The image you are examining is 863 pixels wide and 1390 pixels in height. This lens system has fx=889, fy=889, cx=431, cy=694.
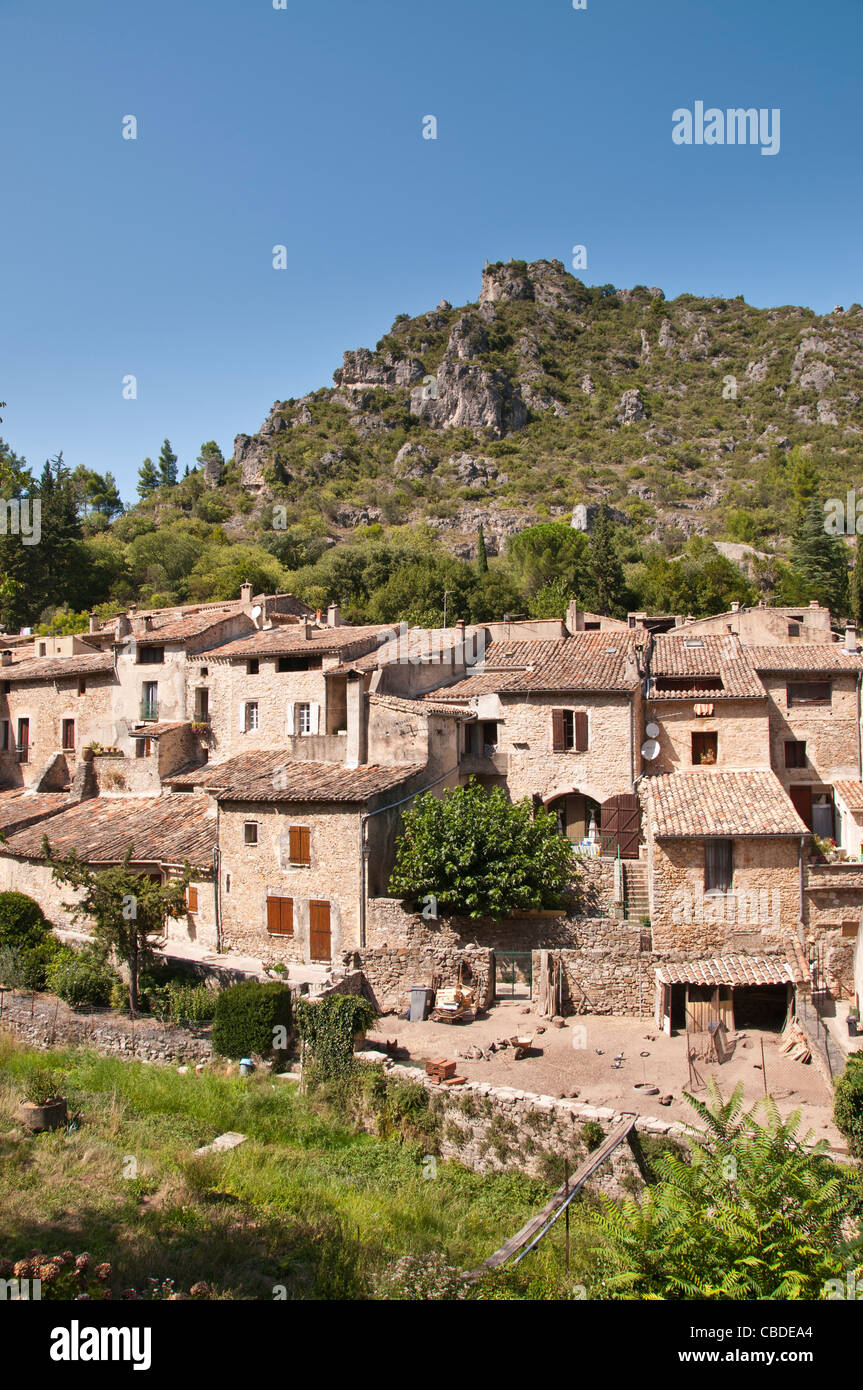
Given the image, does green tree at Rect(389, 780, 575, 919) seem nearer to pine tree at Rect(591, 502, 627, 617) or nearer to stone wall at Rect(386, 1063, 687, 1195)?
stone wall at Rect(386, 1063, 687, 1195)

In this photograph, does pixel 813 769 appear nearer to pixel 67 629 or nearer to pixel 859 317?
pixel 67 629

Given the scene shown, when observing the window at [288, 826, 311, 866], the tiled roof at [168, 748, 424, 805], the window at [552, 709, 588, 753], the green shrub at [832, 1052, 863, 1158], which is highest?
the window at [552, 709, 588, 753]

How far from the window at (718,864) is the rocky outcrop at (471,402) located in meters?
119

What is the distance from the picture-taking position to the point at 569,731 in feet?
98.0

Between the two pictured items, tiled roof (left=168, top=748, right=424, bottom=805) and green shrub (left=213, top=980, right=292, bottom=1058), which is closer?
green shrub (left=213, top=980, right=292, bottom=1058)

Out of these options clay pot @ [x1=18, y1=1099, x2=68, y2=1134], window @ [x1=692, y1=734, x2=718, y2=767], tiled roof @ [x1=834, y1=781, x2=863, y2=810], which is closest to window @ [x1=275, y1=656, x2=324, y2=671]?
window @ [x1=692, y1=734, x2=718, y2=767]

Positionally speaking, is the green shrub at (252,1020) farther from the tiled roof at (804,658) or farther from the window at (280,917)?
the tiled roof at (804,658)

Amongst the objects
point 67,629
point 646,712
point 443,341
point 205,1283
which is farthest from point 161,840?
point 443,341

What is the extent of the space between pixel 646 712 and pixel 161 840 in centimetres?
1640

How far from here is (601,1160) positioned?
45.4 feet

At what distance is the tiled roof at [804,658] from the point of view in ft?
105

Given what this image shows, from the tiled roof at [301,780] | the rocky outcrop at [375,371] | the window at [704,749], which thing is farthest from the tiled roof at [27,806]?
the rocky outcrop at [375,371]

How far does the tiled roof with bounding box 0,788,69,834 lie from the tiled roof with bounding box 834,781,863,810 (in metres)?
28.1

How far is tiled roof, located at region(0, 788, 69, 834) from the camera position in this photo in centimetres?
3259
